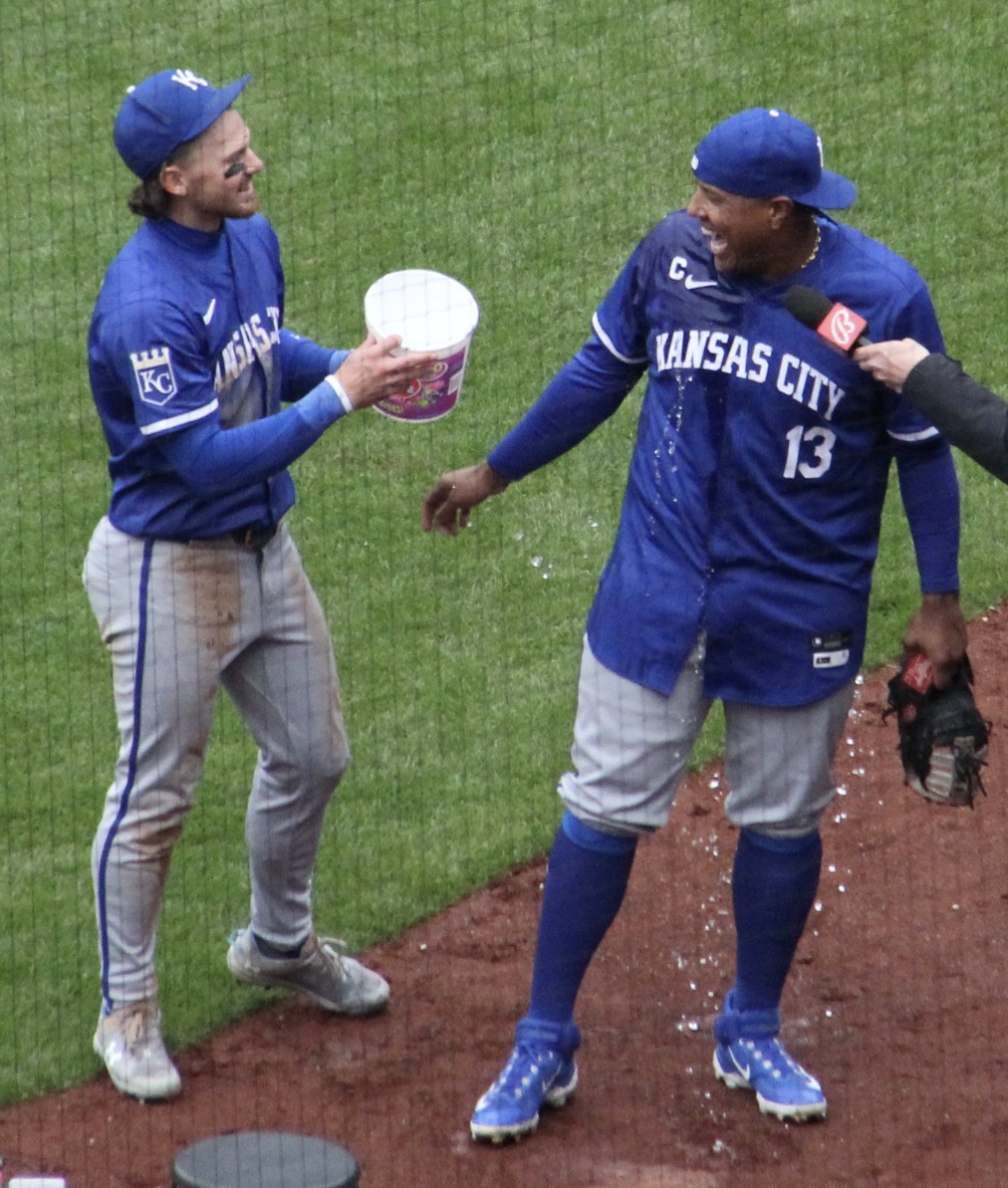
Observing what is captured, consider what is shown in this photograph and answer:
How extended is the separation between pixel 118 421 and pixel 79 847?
154 cm

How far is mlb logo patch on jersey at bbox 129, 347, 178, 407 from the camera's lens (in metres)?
3.68

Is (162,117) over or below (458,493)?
over

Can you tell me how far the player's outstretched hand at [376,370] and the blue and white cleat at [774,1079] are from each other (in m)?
1.46

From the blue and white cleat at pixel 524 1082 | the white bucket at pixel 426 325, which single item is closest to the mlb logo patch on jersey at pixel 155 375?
the white bucket at pixel 426 325

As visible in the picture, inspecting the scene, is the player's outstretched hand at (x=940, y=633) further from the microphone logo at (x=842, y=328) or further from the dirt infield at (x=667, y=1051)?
the dirt infield at (x=667, y=1051)

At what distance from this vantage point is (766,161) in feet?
11.6

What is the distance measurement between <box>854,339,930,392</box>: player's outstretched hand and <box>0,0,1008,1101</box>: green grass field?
1.92 m

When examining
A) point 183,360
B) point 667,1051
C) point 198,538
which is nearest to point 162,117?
point 183,360

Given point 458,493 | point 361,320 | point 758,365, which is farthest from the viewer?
point 361,320

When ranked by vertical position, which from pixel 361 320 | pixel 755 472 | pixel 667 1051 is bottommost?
pixel 667 1051

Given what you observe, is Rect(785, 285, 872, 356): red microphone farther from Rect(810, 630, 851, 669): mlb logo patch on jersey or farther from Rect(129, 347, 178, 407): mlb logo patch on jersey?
Rect(129, 347, 178, 407): mlb logo patch on jersey

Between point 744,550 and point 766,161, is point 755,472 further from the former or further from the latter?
point 766,161

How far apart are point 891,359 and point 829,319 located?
0.13 m

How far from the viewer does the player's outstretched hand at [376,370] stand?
3.83m
